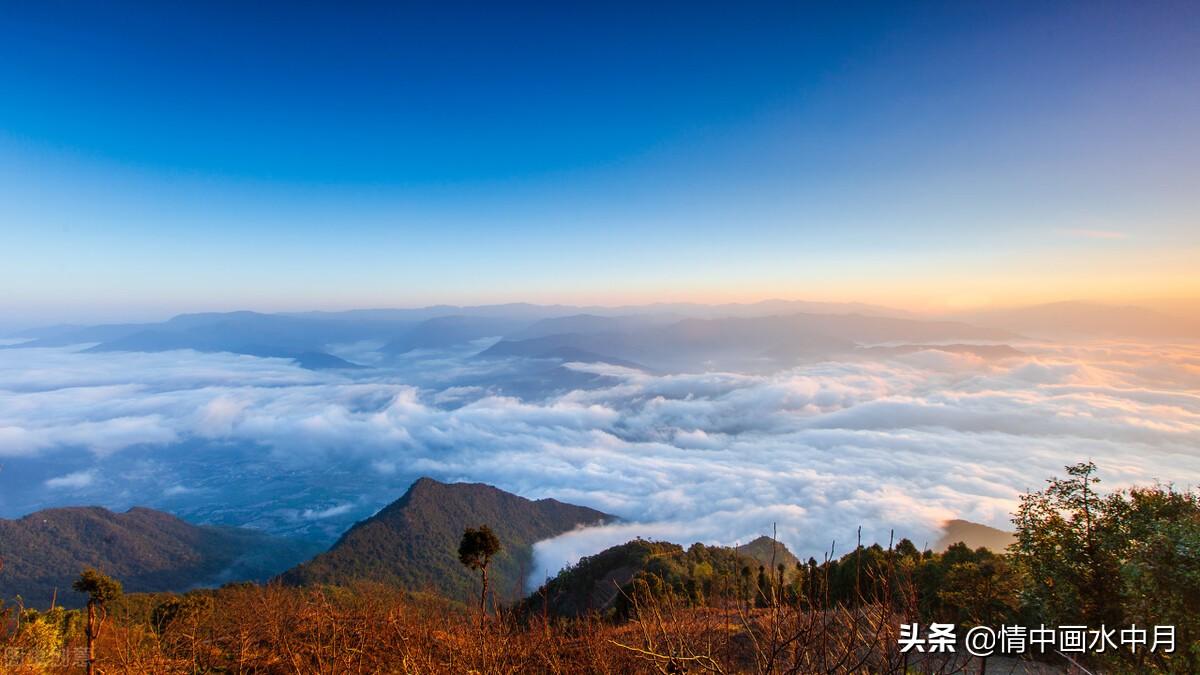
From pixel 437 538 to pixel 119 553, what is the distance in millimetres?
67367

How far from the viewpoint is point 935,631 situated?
6070 mm

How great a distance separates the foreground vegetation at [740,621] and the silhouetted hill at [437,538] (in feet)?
197

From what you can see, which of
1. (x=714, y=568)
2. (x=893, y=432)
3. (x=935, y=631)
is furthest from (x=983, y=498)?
(x=935, y=631)

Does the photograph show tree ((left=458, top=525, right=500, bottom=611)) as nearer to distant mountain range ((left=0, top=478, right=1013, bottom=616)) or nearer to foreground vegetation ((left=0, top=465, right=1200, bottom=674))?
foreground vegetation ((left=0, top=465, right=1200, bottom=674))

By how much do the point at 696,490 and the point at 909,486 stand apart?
57.9m

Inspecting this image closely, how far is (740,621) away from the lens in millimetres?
13938

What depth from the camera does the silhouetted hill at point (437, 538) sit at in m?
77.5

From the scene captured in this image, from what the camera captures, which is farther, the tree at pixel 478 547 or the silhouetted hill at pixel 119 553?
the silhouetted hill at pixel 119 553

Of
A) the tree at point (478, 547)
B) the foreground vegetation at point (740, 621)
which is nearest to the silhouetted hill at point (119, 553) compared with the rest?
the foreground vegetation at point (740, 621)

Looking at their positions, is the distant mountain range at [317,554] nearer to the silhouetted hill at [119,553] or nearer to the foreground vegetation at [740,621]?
the silhouetted hill at [119,553]

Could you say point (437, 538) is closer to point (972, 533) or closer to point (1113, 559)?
point (1113, 559)

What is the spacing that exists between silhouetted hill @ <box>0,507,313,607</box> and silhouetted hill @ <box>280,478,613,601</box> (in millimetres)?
39543

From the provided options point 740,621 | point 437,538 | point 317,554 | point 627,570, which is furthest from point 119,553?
point 740,621

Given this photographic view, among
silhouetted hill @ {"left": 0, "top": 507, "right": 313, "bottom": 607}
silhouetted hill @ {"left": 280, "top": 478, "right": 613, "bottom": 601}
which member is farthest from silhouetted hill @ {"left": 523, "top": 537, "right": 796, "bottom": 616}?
silhouetted hill @ {"left": 0, "top": 507, "right": 313, "bottom": 607}
